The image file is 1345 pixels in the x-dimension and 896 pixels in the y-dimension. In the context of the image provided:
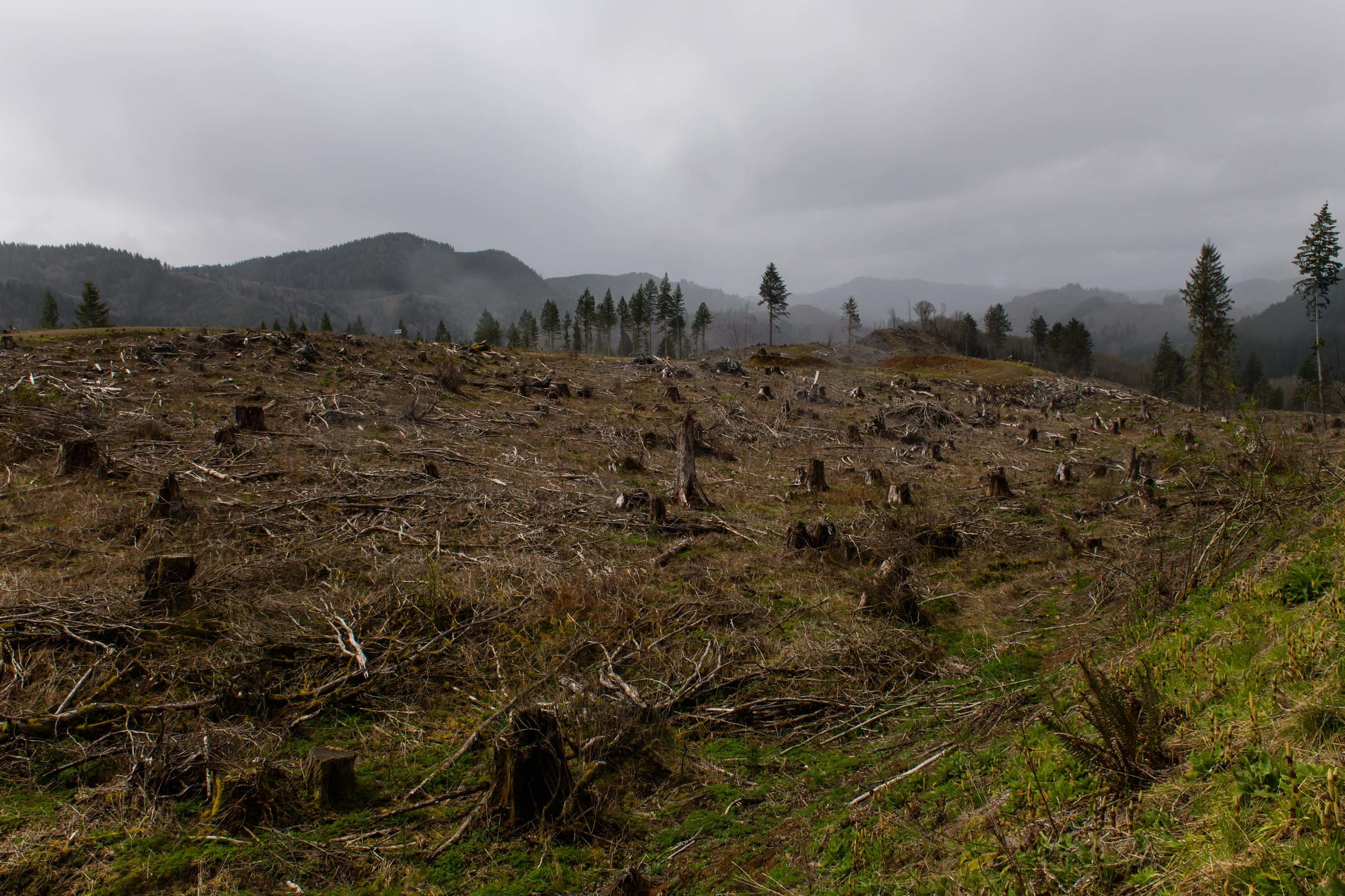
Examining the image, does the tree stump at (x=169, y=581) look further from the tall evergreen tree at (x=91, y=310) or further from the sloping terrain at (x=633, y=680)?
the tall evergreen tree at (x=91, y=310)

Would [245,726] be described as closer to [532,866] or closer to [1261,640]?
[532,866]

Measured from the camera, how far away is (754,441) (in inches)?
720

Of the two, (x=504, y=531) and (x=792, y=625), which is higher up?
(x=504, y=531)

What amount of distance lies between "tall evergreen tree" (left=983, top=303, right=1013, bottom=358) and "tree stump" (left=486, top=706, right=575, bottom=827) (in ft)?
334

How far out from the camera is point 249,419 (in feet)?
40.6

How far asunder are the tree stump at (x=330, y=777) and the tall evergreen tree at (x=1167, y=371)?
79.6 metres

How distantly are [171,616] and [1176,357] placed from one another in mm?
88425

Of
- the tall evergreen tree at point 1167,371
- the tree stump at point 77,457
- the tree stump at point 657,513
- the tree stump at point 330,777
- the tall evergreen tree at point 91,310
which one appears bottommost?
the tree stump at point 330,777

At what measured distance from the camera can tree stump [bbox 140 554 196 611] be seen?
5273 millimetres

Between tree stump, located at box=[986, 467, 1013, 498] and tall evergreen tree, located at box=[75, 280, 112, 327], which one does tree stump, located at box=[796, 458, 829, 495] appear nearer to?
tree stump, located at box=[986, 467, 1013, 498]

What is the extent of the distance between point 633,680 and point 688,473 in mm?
6145

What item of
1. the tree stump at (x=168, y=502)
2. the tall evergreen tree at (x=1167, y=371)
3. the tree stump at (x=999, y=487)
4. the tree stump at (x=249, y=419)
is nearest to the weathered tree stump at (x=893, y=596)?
the tree stump at (x=999, y=487)

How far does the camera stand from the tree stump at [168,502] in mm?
7488

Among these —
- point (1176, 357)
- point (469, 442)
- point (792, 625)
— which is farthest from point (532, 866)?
point (1176, 357)
